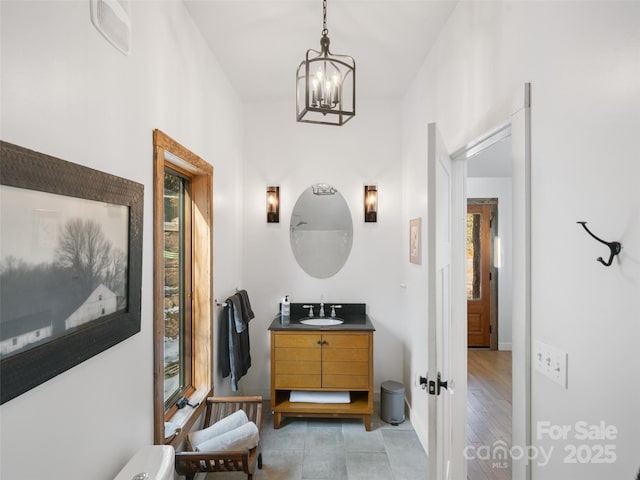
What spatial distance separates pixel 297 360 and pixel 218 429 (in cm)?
103

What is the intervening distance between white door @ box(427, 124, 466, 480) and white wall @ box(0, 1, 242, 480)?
127cm

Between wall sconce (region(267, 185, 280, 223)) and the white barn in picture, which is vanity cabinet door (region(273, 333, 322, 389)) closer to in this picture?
wall sconce (region(267, 185, 280, 223))

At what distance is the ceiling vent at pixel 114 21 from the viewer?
1241mm

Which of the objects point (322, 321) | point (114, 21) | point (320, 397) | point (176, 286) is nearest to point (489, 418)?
point (320, 397)

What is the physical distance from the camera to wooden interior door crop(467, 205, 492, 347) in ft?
17.9

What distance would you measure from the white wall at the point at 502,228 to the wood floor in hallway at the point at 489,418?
20.8 inches

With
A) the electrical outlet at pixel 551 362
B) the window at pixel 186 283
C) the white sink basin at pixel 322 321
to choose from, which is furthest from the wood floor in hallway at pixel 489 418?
the window at pixel 186 283

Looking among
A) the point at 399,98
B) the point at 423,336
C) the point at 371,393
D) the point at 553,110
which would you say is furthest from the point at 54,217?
the point at 399,98

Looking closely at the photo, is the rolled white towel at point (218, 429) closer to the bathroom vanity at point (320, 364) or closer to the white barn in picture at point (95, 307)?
the bathroom vanity at point (320, 364)

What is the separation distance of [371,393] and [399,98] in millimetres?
2745

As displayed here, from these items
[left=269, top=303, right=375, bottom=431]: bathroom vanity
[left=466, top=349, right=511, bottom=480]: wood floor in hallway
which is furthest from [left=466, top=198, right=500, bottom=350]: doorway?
[left=269, top=303, right=375, bottom=431]: bathroom vanity

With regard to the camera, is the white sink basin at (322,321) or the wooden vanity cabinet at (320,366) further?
the white sink basin at (322,321)

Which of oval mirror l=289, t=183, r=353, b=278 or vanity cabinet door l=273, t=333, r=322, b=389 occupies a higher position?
oval mirror l=289, t=183, r=353, b=278

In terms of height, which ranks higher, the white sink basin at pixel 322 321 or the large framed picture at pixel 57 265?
the large framed picture at pixel 57 265
